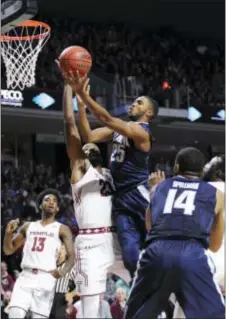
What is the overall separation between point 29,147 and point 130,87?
10.8ft

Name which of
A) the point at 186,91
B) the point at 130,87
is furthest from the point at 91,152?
the point at 186,91

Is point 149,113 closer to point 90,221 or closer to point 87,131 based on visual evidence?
point 87,131

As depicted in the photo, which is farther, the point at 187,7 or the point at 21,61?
the point at 187,7

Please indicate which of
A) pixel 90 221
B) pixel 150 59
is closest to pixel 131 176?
pixel 90 221

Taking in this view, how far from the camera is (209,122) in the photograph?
20.4 metres

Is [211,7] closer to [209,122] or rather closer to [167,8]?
[167,8]

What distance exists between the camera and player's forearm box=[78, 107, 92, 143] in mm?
5789

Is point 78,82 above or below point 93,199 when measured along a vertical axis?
above

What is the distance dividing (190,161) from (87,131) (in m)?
1.19

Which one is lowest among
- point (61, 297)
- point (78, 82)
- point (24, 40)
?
point (61, 297)

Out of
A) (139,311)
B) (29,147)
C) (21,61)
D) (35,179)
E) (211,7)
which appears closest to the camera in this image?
(139,311)

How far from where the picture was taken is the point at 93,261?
5883mm

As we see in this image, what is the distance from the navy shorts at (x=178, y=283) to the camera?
15.6 feet

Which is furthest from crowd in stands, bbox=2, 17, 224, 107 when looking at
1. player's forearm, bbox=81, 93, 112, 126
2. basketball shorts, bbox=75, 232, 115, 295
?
player's forearm, bbox=81, 93, 112, 126
